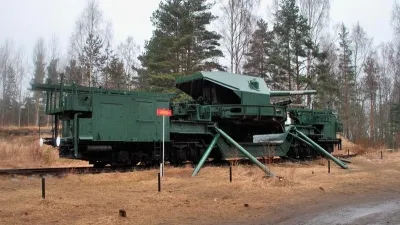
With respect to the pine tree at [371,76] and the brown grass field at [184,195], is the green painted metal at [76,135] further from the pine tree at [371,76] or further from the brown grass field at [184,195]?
the pine tree at [371,76]

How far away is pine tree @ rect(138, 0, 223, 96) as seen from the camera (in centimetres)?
3116

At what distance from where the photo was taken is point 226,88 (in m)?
17.6

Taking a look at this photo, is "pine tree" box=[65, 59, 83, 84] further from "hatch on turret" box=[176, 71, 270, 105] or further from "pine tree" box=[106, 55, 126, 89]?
"hatch on turret" box=[176, 71, 270, 105]

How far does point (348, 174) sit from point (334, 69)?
38.0 meters

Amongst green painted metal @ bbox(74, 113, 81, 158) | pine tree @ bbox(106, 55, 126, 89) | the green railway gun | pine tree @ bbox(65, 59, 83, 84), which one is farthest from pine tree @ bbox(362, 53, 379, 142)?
green painted metal @ bbox(74, 113, 81, 158)

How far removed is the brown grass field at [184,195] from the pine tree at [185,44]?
16.9m

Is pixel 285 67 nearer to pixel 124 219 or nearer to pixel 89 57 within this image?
pixel 89 57

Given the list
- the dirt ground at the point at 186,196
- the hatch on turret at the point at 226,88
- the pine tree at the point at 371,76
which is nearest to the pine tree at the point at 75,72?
the hatch on turret at the point at 226,88

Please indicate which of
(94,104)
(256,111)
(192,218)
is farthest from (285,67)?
(192,218)

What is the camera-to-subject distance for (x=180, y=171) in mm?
14602

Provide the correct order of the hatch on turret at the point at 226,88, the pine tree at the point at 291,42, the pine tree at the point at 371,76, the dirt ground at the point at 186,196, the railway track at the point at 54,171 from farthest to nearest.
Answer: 1. the pine tree at the point at 371,76
2. the pine tree at the point at 291,42
3. the hatch on turret at the point at 226,88
4. the railway track at the point at 54,171
5. the dirt ground at the point at 186,196

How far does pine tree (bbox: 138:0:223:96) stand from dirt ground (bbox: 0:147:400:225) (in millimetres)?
17025

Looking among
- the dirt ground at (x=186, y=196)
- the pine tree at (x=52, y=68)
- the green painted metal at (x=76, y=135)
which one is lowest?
the dirt ground at (x=186, y=196)

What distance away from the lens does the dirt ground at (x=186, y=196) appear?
8039 mm
